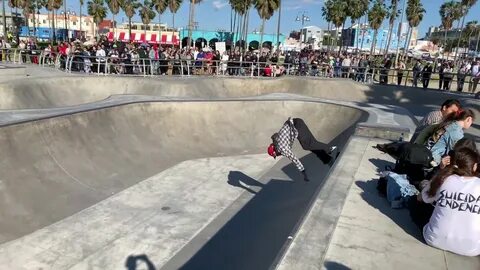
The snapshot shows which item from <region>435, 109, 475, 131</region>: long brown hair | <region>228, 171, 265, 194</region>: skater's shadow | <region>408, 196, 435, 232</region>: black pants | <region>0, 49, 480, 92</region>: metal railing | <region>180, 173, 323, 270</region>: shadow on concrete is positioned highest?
<region>435, 109, 475, 131</region>: long brown hair

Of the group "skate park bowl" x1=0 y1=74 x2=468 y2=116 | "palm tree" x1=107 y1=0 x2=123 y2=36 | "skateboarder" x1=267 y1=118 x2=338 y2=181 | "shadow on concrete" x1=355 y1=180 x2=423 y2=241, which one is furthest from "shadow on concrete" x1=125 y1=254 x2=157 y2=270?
"palm tree" x1=107 y1=0 x2=123 y2=36

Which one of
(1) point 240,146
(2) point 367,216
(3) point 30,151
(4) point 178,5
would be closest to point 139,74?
(1) point 240,146

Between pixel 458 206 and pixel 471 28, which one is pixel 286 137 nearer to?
pixel 458 206

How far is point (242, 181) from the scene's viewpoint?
409 inches

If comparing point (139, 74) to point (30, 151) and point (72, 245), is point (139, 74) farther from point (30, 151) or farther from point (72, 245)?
point (72, 245)

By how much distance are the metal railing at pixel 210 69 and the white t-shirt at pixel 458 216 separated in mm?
16783

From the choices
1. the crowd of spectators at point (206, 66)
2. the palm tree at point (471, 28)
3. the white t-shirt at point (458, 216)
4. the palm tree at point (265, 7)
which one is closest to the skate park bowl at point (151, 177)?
the white t-shirt at point (458, 216)

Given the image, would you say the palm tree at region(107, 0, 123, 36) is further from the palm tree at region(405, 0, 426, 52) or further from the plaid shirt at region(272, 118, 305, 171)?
the plaid shirt at region(272, 118, 305, 171)

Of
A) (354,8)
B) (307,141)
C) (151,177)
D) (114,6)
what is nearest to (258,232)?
(307,141)

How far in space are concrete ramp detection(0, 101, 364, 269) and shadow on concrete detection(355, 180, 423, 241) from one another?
436 centimetres

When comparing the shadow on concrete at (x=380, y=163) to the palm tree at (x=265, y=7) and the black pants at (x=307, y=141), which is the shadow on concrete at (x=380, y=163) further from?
the palm tree at (x=265, y=7)

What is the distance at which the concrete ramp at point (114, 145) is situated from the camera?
732 centimetres

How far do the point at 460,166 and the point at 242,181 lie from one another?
704 centimetres

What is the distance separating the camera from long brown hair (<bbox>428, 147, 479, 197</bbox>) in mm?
3684
